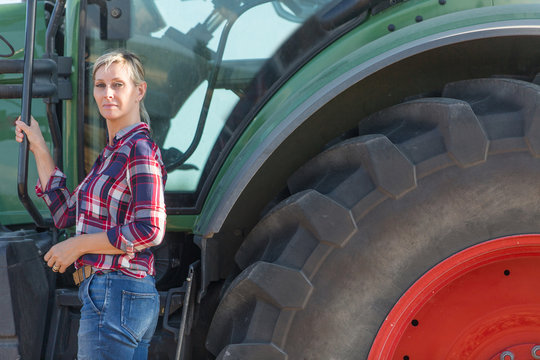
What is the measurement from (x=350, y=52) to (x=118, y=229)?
866 mm

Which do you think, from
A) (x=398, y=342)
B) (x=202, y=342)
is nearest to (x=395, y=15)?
(x=398, y=342)

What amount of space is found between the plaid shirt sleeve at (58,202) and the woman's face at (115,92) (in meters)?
0.29

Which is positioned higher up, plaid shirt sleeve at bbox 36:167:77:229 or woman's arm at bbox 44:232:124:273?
plaid shirt sleeve at bbox 36:167:77:229

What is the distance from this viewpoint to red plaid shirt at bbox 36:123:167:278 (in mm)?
1709

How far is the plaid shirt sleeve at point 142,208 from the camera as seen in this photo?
5.58ft

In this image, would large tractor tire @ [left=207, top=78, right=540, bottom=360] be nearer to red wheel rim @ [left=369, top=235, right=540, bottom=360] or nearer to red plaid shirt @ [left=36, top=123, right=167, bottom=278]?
red wheel rim @ [left=369, top=235, right=540, bottom=360]

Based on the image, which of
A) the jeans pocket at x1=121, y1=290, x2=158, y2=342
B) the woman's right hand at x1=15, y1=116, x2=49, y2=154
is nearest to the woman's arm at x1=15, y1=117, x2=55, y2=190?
the woman's right hand at x1=15, y1=116, x2=49, y2=154

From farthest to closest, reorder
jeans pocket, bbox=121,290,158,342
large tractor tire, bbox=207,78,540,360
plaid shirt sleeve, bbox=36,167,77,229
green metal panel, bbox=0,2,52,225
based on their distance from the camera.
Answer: green metal panel, bbox=0,2,52,225
plaid shirt sleeve, bbox=36,167,77,229
jeans pocket, bbox=121,290,158,342
large tractor tire, bbox=207,78,540,360

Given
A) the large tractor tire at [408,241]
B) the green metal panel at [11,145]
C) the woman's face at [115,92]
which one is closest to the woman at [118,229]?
the woman's face at [115,92]

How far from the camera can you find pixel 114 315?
1719 millimetres

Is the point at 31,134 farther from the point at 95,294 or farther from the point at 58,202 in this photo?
the point at 95,294

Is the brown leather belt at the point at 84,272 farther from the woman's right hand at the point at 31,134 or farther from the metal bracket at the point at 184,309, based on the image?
the woman's right hand at the point at 31,134

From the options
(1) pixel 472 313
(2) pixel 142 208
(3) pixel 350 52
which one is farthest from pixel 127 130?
(1) pixel 472 313

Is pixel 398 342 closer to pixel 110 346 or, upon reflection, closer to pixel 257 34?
pixel 110 346
